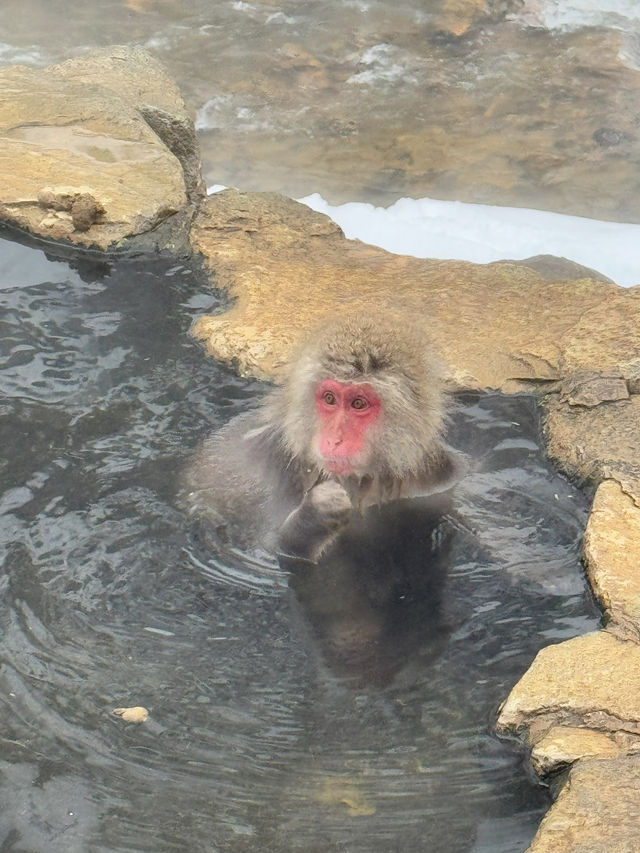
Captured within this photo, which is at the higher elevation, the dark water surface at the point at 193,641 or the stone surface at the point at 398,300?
the stone surface at the point at 398,300

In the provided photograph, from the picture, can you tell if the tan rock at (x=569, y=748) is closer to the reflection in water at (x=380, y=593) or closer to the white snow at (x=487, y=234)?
the reflection in water at (x=380, y=593)

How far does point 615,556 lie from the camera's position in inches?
148

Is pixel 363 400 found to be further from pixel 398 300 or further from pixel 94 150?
pixel 94 150

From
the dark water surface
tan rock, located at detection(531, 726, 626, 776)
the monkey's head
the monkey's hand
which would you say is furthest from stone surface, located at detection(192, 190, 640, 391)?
tan rock, located at detection(531, 726, 626, 776)

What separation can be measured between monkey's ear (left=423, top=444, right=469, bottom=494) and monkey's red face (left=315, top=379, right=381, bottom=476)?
39 centimetres

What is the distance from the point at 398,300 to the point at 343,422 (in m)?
1.62

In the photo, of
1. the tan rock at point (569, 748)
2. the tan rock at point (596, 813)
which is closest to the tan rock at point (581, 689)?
the tan rock at point (569, 748)

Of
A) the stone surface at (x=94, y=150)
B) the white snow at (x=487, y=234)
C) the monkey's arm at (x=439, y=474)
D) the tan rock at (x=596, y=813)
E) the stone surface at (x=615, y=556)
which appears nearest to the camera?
the tan rock at (x=596, y=813)

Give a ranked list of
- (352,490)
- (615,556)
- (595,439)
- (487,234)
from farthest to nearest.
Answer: (487,234) < (595,439) < (352,490) < (615,556)

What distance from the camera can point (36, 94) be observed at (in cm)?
671

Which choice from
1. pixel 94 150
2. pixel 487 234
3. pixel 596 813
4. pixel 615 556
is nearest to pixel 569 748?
pixel 596 813

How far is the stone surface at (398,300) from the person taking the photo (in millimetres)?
4965

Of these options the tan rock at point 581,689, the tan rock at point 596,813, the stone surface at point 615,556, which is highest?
the tan rock at point 596,813

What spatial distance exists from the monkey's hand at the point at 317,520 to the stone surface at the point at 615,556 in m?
0.83
